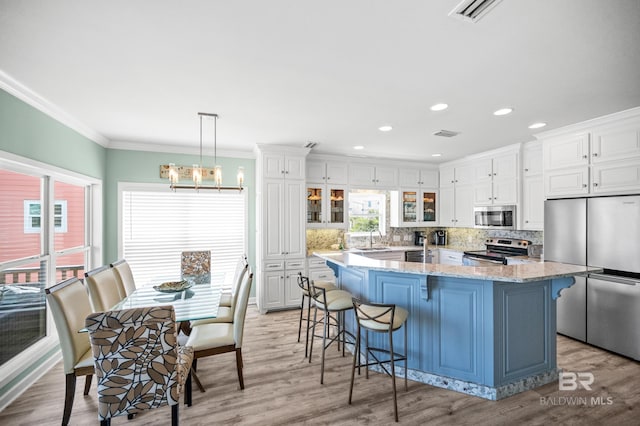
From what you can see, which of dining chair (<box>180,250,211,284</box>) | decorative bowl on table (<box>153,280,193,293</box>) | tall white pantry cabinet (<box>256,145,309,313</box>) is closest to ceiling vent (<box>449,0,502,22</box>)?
decorative bowl on table (<box>153,280,193,293</box>)

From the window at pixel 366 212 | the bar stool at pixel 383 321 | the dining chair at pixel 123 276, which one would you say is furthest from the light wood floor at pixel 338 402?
the window at pixel 366 212

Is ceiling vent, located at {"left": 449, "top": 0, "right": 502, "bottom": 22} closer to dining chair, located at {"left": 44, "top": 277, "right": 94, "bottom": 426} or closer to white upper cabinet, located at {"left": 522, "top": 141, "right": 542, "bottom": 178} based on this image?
dining chair, located at {"left": 44, "top": 277, "right": 94, "bottom": 426}

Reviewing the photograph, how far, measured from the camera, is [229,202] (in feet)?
17.0

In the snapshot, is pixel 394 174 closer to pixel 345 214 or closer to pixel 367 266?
pixel 345 214

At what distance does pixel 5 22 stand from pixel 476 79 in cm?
321

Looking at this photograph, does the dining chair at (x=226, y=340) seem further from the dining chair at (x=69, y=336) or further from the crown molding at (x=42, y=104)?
the crown molding at (x=42, y=104)

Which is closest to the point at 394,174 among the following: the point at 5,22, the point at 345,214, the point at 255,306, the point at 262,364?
the point at 345,214

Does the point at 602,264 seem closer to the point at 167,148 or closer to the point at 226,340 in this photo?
the point at 226,340

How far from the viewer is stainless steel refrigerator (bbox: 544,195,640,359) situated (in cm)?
311

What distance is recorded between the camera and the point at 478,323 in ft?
8.34

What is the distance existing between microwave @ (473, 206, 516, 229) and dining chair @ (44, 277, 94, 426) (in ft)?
17.9

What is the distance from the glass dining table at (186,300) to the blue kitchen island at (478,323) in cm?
133

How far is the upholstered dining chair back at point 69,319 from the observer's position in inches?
83.7

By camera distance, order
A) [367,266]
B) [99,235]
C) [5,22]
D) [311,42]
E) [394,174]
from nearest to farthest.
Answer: [5,22], [311,42], [367,266], [99,235], [394,174]
